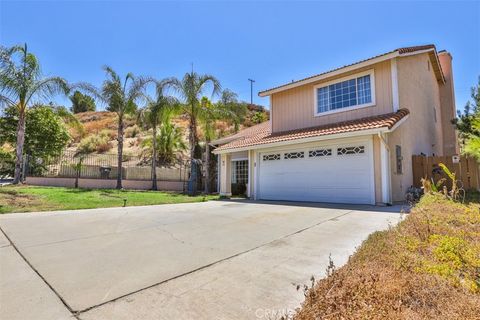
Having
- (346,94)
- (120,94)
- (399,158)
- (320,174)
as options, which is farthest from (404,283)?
(120,94)

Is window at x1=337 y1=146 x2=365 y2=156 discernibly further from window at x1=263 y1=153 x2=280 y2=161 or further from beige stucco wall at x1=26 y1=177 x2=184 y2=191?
beige stucco wall at x1=26 y1=177 x2=184 y2=191

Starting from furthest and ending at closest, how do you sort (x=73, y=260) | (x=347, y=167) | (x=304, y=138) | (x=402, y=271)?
(x=304, y=138) < (x=347, y=167) < (x=73, y=260) < (x=402, y=271)

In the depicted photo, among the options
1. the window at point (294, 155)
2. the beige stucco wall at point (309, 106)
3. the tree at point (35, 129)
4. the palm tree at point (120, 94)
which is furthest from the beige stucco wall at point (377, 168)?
the tree at point (35, 129)

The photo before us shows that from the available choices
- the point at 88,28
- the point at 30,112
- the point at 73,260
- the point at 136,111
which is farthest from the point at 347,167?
the point at 30,112

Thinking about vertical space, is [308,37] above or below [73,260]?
above

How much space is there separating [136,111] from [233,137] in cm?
705

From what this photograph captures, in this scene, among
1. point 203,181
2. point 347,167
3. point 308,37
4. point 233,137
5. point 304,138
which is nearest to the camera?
point 347,167

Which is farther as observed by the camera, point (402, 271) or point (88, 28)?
point (88, 28)

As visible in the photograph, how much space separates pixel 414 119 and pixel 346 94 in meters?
3.68

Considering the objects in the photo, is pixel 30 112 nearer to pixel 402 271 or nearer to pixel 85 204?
pixel 85 204

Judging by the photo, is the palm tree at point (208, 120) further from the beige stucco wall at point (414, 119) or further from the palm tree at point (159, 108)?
the beige stucco wall at point (414, 119)

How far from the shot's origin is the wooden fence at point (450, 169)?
37.2 ft

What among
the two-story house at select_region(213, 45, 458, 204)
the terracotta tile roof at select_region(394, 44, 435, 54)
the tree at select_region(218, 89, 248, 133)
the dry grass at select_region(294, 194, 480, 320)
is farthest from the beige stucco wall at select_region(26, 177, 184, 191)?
the dry grass at select_region(294, 194, 480, 320)

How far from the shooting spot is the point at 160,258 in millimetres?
3838
